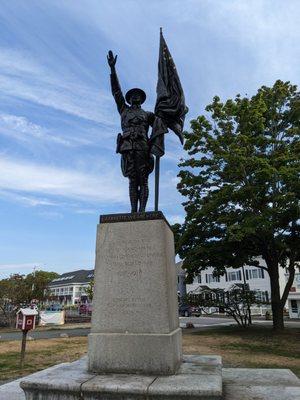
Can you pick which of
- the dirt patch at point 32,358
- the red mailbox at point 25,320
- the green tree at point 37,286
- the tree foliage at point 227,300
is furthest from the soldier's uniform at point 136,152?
the green tree at point 37,286

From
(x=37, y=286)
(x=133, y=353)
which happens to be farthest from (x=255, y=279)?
(x=133, y=353)

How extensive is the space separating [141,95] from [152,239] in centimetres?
278

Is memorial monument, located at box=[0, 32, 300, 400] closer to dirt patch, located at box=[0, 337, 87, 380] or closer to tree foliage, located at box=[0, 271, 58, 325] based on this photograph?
dirt patch, located at box=[0, 337, 87, 380]

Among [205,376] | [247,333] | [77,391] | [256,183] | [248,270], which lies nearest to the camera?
[77,391]

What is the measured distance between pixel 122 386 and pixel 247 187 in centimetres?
1526

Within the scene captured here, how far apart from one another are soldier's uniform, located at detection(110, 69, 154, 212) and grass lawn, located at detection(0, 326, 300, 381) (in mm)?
5695

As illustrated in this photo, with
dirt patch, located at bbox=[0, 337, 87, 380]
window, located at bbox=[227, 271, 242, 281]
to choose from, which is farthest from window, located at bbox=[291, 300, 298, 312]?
dirt patch, located at bbox=[0, 337, 87, 380]

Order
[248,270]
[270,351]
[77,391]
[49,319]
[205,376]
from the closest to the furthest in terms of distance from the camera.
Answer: [77,391] → [205,376] → [270,351] → [49,319] → [248,270]

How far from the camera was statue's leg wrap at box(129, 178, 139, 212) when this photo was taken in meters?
6.75

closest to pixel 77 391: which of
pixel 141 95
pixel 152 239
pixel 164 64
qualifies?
pixel 152 239

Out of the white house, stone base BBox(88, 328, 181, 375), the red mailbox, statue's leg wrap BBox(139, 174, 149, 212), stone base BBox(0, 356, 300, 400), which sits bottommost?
stone base BBox(0, 356, 300, 400)

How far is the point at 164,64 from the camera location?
6961mm

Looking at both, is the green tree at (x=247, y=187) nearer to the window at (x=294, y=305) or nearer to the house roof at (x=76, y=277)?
the window at (x=294, y=305)

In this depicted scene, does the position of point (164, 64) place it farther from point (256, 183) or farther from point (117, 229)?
point (256, 183)
